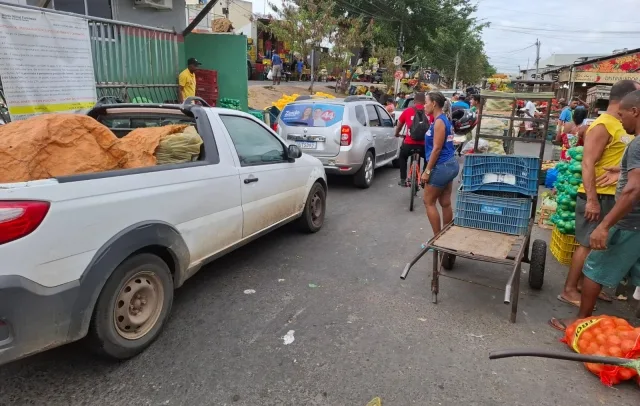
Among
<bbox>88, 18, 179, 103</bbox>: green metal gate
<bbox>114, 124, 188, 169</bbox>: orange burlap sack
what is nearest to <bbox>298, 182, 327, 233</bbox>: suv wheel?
<bbox>114, 124, 188, 169</bbox>: orange burlap sack

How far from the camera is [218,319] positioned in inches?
141

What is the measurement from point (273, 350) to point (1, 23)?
5386mm

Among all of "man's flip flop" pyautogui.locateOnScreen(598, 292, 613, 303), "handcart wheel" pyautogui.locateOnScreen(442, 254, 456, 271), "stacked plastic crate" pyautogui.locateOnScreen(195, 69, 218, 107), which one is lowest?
"man's flip flop" pyautogui.locateOnScreen(598, 292, 613, 303)

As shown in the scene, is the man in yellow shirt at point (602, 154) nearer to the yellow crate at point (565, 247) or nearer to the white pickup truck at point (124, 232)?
the yellow crate at point (565, 247)

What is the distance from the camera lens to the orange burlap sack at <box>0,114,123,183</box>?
2725 mm

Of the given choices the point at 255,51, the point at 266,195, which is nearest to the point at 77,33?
the point at 266,195

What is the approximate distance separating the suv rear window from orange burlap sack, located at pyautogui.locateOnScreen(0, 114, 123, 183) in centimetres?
503

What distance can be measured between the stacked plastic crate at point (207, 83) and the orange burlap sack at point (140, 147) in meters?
7.33

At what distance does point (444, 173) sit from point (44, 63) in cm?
559

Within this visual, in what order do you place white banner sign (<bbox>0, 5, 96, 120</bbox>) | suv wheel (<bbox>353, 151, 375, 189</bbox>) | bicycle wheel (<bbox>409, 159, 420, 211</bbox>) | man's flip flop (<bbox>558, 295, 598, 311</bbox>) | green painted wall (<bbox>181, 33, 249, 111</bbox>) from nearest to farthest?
man's flip flop (<bbox>558, 295, 598, 311</bbox>) < white banner sign (<bbox>0, 5, 96, 120</bbox>) < bicycle wheel (<bbox>409, 159, 420, 211</bbox>) < suv wheel (<bbox>353, 151, 375, 189</bbox>) < green painted wall (<bbox>181, 33, 249, 111</bbox>)

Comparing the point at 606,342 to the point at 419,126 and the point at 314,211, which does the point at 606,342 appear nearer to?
the point at 314,211

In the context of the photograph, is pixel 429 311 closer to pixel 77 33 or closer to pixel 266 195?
pixel 266 195

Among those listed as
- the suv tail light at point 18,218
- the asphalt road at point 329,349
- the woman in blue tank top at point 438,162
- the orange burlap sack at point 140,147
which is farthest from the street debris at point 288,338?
the woman in blue tank top at point 438,162

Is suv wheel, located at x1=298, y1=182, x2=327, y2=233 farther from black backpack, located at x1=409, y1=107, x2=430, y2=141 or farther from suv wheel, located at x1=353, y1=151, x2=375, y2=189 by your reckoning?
suv wheel, located at x1=353, y1=151, x2=375, y2=189
